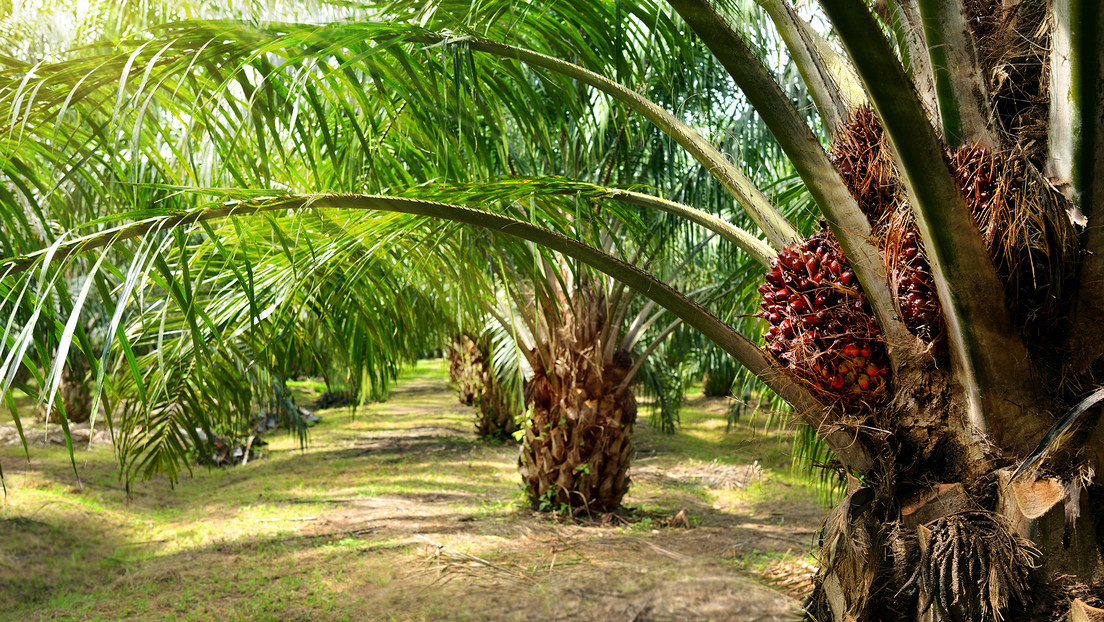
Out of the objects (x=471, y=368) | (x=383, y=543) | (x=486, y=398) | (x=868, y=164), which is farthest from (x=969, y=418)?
(x=471, y=368)

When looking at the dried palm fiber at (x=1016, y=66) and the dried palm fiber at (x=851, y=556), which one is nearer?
the dried palm fiber at (x=1016, y=66)

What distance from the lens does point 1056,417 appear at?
159cm

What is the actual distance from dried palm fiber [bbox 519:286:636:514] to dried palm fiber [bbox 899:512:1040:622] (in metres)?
3.80

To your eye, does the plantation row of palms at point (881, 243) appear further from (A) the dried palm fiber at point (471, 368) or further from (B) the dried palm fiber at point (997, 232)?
(A) the dried palm fiber at point (471, 368)

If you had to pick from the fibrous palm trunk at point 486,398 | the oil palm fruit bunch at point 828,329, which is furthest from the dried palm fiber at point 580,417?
the fibrous palm trunk at point 486,398

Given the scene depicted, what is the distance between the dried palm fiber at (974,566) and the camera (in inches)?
61.6

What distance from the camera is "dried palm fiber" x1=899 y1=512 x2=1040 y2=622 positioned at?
5.13ft

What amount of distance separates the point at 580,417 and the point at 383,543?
170cm

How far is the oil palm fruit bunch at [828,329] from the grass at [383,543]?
26 cm

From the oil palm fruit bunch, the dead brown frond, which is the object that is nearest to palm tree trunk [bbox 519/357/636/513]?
the dead brown frond

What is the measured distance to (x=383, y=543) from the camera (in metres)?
5.25

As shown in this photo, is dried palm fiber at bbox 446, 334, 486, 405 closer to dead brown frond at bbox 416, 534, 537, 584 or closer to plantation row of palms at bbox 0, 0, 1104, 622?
dead brown frond at bbox 416, 534, 537, 584

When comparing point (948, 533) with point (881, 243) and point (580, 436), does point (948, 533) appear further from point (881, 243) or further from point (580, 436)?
point (580, 436)

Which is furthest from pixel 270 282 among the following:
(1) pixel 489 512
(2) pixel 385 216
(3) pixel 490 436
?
(3) pixel 490 436
